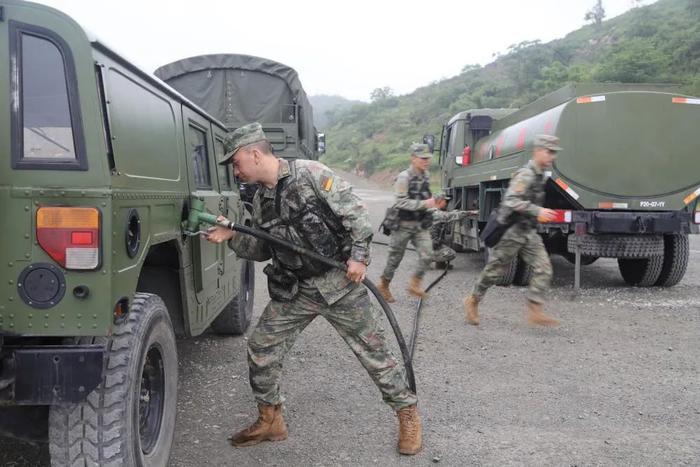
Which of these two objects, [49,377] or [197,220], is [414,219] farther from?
[49,377]

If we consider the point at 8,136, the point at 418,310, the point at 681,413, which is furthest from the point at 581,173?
the point at 8,136

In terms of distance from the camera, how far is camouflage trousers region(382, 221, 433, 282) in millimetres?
6727

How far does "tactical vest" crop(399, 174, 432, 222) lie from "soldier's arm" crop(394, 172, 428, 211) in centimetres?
6

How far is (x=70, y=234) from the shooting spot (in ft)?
6.90

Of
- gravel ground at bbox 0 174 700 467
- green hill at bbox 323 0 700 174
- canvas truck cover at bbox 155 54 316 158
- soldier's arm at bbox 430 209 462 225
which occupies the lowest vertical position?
gravel ground at bbox 0 174 700 467

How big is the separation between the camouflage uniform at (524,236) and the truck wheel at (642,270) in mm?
2550

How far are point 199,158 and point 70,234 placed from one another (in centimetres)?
200

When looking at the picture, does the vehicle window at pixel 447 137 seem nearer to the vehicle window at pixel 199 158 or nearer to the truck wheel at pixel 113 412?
the vehicle window at pixel 199 158

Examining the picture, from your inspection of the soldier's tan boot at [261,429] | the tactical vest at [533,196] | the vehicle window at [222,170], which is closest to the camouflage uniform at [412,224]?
the tactical vest at [533,196]

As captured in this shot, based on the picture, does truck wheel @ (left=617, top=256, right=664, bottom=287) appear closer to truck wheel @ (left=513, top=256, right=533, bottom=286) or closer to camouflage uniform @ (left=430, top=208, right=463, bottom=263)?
truck wheel @ (left=513, top=256, right=533, bottom=286)

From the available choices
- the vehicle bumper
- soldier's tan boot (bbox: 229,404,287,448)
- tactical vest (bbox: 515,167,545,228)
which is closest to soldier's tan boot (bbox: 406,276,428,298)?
tactical vest (bbox: 515,167,545,228)

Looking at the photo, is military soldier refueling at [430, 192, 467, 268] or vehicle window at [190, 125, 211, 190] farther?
military soldier refueling at [430, 192, 467, 268]

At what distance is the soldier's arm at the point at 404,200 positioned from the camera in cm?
653

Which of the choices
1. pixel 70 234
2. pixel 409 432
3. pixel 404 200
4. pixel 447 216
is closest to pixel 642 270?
pixel 447 216
